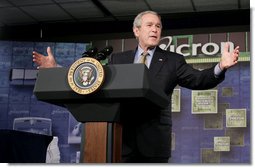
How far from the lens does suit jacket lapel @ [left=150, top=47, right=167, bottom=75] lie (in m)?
1.64

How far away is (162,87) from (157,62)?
0.11m

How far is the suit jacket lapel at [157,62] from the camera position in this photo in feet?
5.37

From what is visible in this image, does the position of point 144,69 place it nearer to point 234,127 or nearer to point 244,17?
point 234,127

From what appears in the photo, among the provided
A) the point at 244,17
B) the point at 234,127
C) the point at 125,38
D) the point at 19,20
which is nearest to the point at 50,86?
the point at 234,127

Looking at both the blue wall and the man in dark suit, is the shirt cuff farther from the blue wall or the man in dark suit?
the blue wall

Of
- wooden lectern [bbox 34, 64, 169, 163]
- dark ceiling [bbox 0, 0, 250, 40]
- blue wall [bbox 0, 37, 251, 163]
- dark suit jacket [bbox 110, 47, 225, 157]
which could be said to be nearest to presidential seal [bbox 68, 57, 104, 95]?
wooden lectern [bbox 34, 64, 169, 163]

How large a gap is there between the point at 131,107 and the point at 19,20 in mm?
3105

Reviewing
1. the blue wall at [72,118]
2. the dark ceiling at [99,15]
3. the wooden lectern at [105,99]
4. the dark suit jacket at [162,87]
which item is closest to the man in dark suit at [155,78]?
the dark suit jacket at [162,87]

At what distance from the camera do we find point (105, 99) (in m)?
1.25

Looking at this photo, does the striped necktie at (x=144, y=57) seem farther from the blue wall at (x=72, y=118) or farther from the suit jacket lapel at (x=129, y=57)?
the blue wall at (x=72, y=118)

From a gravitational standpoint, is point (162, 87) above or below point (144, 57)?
below

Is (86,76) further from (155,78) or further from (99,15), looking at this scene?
(99,15)

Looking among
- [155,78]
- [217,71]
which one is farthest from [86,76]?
[217,71]

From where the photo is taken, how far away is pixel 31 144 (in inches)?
105
